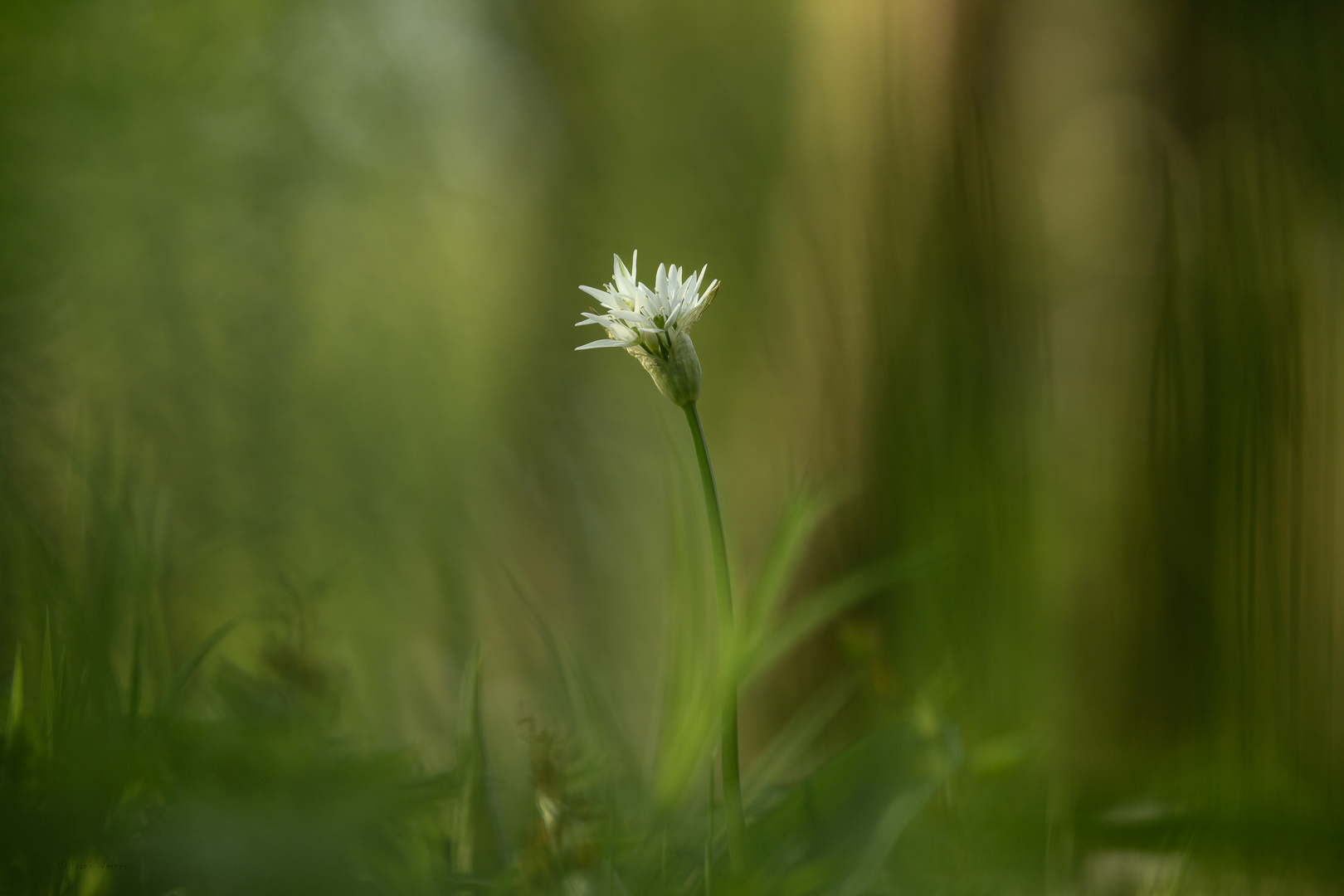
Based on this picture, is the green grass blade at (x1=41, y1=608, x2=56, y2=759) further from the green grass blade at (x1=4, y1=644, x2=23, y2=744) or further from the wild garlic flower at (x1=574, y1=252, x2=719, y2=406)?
the wild garlic flower at (x1=574, y1=252, x2=719, y2=406)

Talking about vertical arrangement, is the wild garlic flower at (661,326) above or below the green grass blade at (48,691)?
above

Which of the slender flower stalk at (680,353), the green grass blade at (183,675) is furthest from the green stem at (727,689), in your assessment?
the green grass blade at (183,675)

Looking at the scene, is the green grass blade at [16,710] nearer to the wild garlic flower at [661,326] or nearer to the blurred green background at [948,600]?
the blurred green background at [948,600]

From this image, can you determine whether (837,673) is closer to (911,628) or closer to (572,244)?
(911,628)

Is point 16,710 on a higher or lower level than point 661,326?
lower

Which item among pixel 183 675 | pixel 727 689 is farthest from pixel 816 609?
pixel 183 675

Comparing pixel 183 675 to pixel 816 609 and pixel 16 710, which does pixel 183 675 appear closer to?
pixel 16 710

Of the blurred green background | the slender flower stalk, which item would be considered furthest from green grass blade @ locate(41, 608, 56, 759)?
the slender flower stalk
